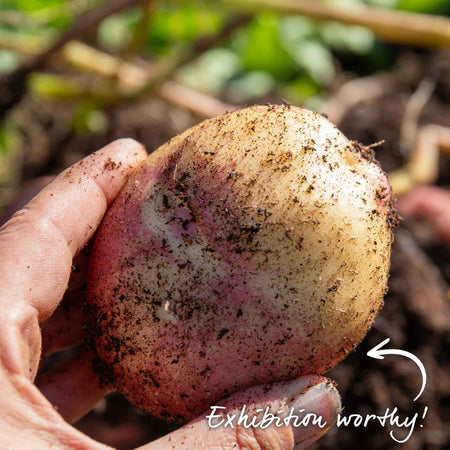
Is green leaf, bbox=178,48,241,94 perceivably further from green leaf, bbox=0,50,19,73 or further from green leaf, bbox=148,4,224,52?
green leaf, bbox=0,50,19,73

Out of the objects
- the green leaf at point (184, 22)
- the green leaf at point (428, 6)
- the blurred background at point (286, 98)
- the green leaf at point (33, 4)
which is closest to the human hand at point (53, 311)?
the blurred background at point (286, 98)

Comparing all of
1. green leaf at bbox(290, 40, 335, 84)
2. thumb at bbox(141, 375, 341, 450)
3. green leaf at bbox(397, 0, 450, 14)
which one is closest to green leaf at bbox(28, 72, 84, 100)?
green leaf at bbox(290, 40, 335, 84)

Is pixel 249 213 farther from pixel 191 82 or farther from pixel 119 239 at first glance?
pixel 191 82

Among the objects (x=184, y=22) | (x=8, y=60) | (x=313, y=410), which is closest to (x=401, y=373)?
(x=313, y=410)

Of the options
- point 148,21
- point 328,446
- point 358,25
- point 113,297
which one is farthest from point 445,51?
point 113,297

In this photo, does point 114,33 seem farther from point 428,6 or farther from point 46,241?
point 46,241

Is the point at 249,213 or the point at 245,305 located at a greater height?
the point at 249,213
